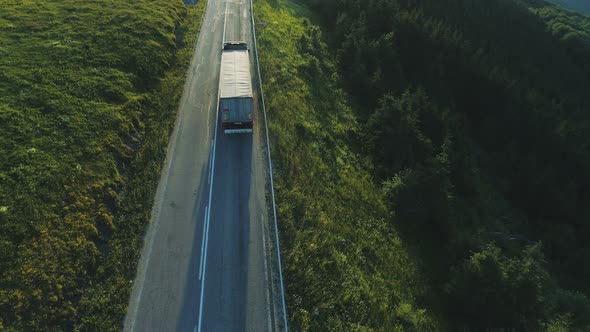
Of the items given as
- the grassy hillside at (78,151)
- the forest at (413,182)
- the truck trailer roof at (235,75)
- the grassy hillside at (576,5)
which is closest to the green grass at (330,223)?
the forest at (413,182)

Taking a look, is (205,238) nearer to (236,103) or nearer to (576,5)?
(236,103)

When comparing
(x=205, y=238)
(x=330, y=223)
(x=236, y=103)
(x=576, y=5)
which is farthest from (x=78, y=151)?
(x=576, y=5)

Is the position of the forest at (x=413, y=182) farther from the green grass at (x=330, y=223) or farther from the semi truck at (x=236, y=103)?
the semi truck at (x=236, y=103)

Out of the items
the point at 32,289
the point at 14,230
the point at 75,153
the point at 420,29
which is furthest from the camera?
the point at 420,29

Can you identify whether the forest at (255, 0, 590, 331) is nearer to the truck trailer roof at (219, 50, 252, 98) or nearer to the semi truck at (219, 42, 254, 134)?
the semi truck at (219, 42, 254, 134)

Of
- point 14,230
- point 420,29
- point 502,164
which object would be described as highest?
point 420,29

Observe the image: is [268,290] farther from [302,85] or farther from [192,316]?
[302,85]

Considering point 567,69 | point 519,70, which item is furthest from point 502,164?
point 567,69
